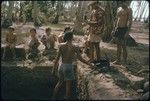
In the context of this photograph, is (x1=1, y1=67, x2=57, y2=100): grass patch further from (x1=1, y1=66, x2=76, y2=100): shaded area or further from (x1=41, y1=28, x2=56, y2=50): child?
(x1=41, y1=28, x2=56, y2=50): child

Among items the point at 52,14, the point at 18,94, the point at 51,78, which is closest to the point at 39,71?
the point at 51,78

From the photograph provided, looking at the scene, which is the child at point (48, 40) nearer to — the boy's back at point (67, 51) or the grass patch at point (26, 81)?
the grass patch at point (26, 81)

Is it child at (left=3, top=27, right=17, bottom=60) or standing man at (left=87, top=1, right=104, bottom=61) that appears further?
child at (left=3, top=27, right=17, bottom=60)

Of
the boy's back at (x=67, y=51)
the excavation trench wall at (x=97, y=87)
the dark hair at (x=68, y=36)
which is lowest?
the excavation trench wall at (x=97, y=87)

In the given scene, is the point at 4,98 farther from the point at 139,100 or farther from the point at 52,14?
the point at 52,14

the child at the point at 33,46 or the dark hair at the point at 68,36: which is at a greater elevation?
the dark hair at the point at 68,36

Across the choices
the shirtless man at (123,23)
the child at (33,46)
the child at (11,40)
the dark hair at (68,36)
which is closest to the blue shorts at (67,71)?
the dark hair at (68,36)

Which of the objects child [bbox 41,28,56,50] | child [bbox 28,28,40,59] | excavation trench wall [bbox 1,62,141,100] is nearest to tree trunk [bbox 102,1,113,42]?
child [bbox 41,28,56,50]

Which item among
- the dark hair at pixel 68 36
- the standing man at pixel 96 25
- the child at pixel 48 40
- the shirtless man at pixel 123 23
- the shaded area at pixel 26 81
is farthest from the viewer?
the child at pixel 48 40

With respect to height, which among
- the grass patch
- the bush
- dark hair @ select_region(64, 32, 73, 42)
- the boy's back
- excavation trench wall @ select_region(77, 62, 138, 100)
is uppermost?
dark hair @ select_region(64, 32, 73, 42)

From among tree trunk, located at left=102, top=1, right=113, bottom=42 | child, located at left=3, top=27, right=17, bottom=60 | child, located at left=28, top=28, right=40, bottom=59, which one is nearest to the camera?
child, located at left=3, top=27, right=17, bottom=60

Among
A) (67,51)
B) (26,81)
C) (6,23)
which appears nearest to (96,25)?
(67,51)

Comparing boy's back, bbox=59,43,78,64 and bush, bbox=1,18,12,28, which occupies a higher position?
boy's back, bbox=59,43,78,64

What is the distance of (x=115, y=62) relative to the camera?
37.1ft
